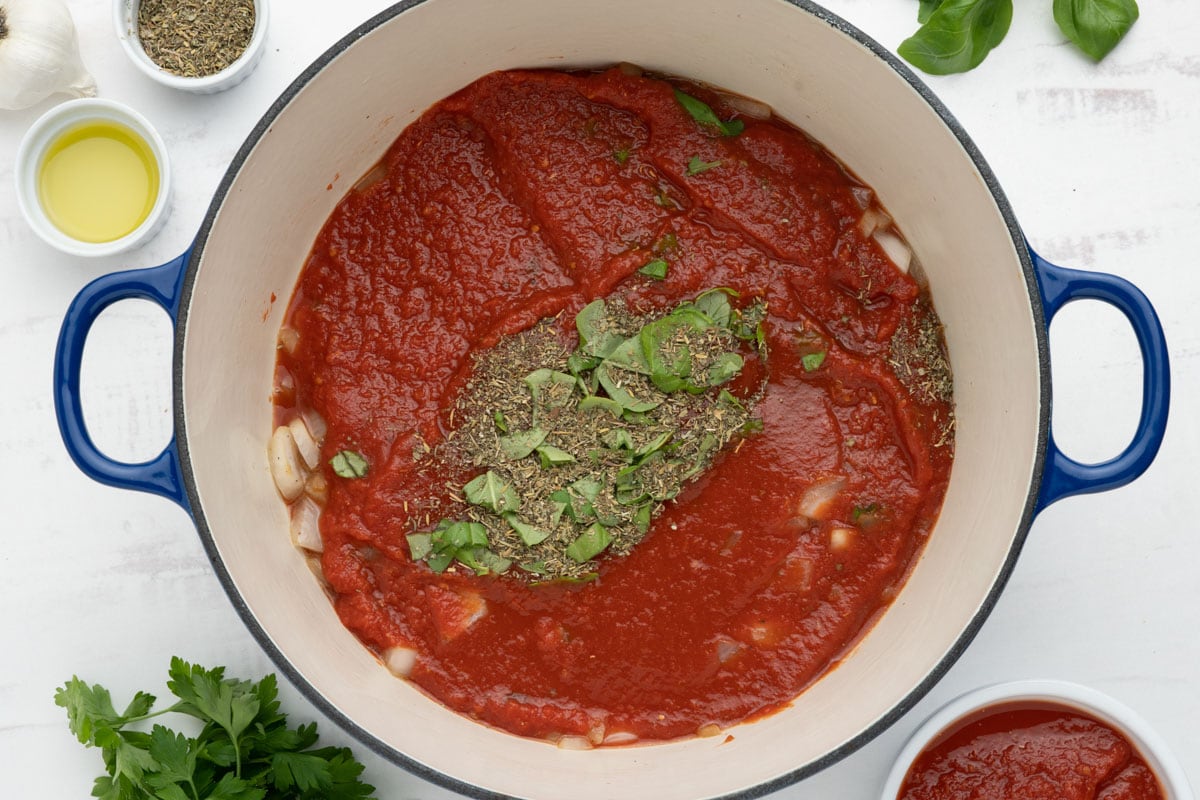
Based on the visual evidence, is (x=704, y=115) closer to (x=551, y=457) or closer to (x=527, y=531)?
(x=551, y=457)

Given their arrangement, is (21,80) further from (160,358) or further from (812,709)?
(812,709)

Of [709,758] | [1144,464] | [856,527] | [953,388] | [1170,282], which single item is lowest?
[709,758]

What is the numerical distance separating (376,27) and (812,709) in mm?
2095

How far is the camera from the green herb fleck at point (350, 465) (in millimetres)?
2855

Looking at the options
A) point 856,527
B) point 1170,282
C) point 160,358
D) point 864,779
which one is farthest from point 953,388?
point 160,358

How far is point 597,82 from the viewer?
9.62ft

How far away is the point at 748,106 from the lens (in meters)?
2.99

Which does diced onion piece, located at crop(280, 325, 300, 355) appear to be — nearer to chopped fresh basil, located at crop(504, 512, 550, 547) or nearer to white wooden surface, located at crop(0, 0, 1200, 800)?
white wooden surface, located at crop(0, 0, 1200, 800)

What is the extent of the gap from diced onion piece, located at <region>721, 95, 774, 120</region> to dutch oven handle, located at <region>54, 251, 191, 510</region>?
1.51 metres

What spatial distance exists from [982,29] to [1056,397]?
3.52 feet

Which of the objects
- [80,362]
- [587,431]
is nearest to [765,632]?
[587,431]

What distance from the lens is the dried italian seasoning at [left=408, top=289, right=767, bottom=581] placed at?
9.12 ft

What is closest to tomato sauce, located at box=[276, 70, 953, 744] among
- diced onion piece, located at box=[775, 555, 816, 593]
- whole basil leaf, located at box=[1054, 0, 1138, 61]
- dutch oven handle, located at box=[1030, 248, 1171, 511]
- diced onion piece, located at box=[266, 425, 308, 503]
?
diced onion piece, located at box=[775, 555, 816, 593]

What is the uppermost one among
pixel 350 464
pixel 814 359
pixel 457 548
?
pixel 814 359
